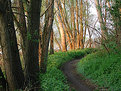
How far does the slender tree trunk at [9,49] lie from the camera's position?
4.39 m

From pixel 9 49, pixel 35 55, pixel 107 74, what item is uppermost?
pixel 9 49

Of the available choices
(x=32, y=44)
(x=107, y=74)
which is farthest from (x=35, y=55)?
(x=107, y=74)

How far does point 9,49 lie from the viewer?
4.56 m

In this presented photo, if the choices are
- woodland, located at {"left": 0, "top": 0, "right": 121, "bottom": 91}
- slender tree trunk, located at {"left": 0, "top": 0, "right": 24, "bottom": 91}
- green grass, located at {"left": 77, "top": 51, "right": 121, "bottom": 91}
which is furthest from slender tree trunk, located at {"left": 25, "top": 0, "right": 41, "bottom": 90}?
green grass, located at {"left": 77, "top": 51, "right": 121, "bottom": 91}

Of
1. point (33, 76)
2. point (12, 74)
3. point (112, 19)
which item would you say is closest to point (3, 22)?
point (12, 74)

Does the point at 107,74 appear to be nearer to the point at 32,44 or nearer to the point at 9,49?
the point at 32,44

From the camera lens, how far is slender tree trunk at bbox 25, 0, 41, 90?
5.54 meters

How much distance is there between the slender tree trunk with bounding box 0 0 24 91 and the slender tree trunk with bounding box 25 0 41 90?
1.71ft

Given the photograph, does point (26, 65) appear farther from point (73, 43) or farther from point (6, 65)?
point (73, 43)

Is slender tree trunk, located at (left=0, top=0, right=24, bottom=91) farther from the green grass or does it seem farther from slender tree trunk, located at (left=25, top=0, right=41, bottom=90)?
the green grass

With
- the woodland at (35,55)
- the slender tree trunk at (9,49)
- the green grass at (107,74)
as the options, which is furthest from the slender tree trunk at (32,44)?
the green grass at (107,74)

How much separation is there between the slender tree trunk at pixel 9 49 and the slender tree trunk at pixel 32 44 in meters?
0.52

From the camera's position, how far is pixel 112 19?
7.89m

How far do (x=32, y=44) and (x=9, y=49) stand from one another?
1400 millimetres
